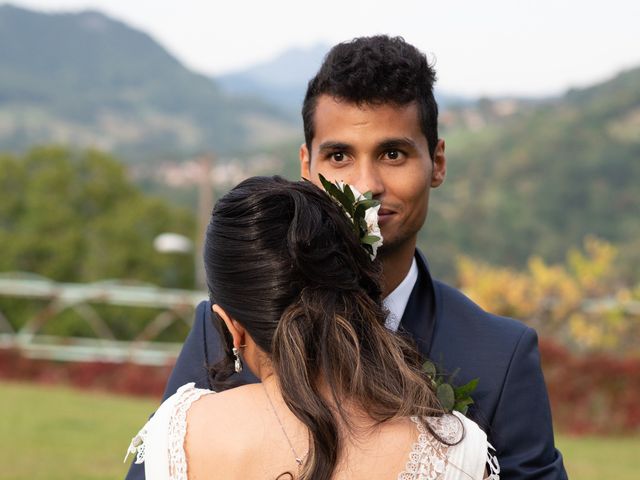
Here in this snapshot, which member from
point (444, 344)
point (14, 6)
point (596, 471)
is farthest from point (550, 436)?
point (14, 6)

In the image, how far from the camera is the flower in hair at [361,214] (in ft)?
8.80

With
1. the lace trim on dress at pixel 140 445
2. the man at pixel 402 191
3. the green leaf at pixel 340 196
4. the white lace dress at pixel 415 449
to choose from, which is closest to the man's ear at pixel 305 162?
the man at pixel 402 191

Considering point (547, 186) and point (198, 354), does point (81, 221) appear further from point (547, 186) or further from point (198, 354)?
point (198, 354)

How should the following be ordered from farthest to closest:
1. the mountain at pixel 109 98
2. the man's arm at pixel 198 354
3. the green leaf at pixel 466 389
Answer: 1. the mountain at pixel 109 98
2. the man's arm at pixel 198 354
3. the green leaf at pixel 466 389

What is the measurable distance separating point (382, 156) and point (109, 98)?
15949 centimetres

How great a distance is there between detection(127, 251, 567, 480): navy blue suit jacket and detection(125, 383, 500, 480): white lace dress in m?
0.29

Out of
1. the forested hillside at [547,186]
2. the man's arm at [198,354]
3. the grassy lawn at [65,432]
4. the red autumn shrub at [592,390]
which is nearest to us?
the man's arm at [198,354]

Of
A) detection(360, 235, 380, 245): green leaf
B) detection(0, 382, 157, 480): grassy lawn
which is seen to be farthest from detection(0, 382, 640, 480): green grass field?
detection(360, 235, 380, 245): green leaf

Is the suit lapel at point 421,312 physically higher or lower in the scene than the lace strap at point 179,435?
higher

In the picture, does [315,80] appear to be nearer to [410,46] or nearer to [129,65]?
[410,46]

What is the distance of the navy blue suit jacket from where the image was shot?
9.48ft

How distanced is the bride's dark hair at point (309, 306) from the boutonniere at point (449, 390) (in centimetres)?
10

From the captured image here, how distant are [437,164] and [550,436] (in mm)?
859

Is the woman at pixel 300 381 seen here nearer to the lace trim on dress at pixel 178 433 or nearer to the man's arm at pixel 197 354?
the lace trim on dress at pixel 178 433
